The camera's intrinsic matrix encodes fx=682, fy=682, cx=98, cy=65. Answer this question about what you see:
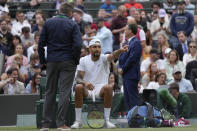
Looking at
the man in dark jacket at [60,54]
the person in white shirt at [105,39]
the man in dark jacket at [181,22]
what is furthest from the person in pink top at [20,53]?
the man in dark jacket at [60,54]

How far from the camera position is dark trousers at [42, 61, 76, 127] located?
38.7 feet

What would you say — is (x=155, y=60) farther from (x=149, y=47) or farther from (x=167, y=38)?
(x=167, y=38)

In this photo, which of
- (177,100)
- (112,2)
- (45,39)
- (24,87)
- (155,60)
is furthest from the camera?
(112,2)

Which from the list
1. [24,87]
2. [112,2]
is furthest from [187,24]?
[24,87]

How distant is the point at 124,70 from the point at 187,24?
6945 millimetres

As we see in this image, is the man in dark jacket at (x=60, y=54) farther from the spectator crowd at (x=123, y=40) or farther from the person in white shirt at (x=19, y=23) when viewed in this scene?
the person in white shirt at (x=19, y=23)

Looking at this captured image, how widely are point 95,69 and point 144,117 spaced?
130 cm

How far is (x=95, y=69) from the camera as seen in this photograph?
1301 cm

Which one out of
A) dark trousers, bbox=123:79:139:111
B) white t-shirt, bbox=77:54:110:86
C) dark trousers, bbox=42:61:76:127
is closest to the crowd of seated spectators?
dark trousers, bbox=123:79:139:111

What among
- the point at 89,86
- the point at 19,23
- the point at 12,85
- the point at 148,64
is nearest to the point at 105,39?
the point at 148,64

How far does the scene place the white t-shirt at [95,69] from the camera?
13008mm

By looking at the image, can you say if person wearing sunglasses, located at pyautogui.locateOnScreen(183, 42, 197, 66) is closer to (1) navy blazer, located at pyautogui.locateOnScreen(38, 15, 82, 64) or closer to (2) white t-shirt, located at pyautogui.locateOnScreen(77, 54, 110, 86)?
(2) white t-shirt, located at pyautogui.locateOnScreen(77, 54, 110, 86)

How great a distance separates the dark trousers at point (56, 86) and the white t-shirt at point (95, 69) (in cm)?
109

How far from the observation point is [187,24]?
802 inches
